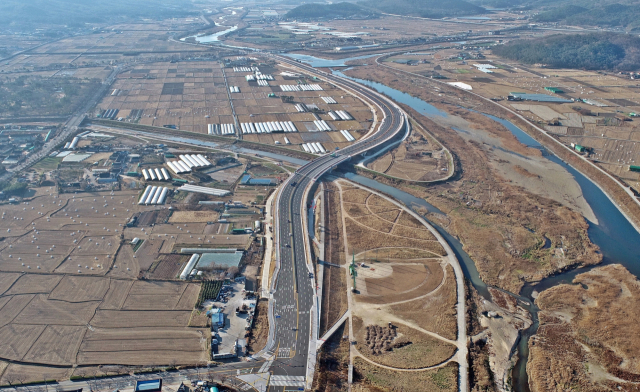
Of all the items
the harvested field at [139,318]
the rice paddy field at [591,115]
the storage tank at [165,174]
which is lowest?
the harvested field at [139,318]

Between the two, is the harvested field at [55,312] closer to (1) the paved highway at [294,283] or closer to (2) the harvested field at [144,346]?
(2) the harvested field at [144,346]

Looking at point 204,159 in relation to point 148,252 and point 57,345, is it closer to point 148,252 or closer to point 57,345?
point 148,252

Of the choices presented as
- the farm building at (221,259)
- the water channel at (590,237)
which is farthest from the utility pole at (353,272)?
the water channel at (590,237)

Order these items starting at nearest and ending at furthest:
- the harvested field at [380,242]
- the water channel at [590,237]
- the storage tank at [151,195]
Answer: the water channel at [590,237] < the harvested field at [380,242] < the storage tank at [151,195]

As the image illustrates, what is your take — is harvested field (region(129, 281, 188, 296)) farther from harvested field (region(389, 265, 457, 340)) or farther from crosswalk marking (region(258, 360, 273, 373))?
harvested field (region(389, 265, 457, 340))

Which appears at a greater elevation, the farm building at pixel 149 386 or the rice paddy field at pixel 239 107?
the rice paddy field at pixel 239 107

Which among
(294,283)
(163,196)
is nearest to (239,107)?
(163,196)

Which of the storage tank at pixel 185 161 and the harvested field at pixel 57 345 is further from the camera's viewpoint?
the storage tank at pixel 185 161

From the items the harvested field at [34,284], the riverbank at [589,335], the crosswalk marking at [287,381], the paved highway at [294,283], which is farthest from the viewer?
the harvested field at [34,284]
